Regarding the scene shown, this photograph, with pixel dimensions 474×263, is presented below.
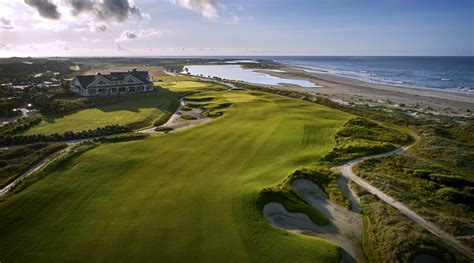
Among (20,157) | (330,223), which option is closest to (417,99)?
(330,223)

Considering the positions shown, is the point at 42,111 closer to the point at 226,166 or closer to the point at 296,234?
the point at 226,166

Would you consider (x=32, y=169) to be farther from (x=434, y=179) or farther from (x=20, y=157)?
(x=434, y=179)

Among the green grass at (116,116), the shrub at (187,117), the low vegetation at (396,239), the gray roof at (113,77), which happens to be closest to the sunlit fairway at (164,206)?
the low vegetation at (396,239)

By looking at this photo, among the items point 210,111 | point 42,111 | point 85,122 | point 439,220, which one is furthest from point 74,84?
point 439,220

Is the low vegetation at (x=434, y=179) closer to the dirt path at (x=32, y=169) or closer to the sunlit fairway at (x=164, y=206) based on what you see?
the sunlit fairway at (x=164, y=206)

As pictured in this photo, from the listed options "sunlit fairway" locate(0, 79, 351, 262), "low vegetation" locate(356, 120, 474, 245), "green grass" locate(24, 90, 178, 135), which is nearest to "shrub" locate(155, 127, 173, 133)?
"green grass" locate(24, 90, 178, 135)

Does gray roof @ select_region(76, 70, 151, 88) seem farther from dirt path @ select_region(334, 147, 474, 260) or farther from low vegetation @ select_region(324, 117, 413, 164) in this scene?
dirt path @ select_region(334, 147, 474, 260)
